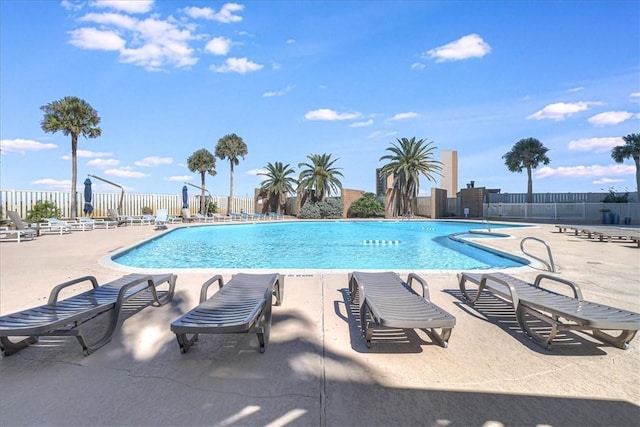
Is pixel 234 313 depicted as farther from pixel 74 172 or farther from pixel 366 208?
pixel 366 208

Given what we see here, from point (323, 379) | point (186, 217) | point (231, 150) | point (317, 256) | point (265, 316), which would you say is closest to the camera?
point (323, 379)

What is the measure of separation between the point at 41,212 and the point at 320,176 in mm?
19726

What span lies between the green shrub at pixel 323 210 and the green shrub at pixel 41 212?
698 inches

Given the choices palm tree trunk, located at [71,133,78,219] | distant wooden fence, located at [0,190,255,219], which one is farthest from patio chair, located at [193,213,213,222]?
palm tree trunk, located at [71,133,78,219]

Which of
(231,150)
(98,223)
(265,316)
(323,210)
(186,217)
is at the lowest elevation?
(265,316)

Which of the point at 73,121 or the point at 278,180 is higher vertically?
the point at 73,121

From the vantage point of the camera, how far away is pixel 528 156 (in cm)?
3058

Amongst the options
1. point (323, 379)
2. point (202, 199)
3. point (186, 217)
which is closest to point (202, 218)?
point (186, 217)

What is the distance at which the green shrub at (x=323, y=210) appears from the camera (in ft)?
96.8

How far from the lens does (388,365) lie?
252 cm

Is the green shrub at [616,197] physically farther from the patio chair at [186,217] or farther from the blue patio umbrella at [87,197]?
the blue patio umbrella at [87,197]

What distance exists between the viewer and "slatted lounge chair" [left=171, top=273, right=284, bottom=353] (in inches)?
95.3

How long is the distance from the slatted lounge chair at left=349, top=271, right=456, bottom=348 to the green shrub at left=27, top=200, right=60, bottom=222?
814 inches

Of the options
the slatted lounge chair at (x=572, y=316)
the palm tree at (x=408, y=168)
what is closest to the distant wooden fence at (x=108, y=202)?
the palm tree at (x=408, y=168)
